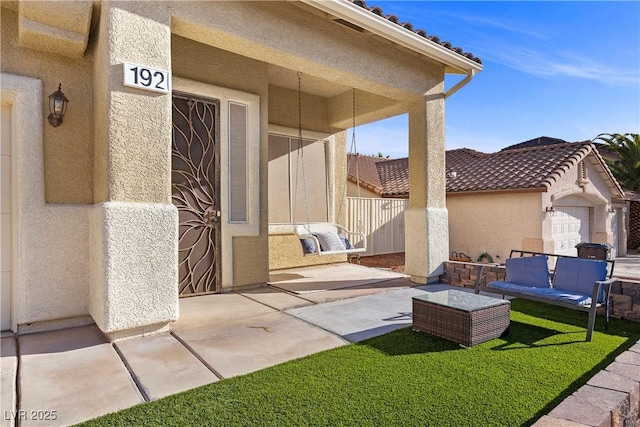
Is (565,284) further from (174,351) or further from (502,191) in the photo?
(502,191)

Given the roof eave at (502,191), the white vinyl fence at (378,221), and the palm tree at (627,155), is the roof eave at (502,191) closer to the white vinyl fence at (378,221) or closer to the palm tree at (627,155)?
the white vinyl fence at (378,221)

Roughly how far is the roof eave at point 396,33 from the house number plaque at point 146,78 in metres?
2.47

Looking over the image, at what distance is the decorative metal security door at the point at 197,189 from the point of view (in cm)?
682

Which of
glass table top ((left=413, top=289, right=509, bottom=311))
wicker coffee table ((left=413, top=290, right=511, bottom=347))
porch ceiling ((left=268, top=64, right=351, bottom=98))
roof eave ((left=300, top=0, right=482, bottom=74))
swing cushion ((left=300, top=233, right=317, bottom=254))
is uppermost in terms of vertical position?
porch ceiling ((left=268, top=64, right=351, bottom=98))

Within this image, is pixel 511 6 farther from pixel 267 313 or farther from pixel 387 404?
pixel 387 404

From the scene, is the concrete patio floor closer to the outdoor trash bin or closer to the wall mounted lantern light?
the wall mounted lantern light

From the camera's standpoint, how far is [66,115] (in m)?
5.00

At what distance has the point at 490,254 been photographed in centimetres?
1444

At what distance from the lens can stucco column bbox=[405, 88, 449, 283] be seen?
26.5 feet

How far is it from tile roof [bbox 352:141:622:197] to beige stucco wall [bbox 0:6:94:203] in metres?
13.2

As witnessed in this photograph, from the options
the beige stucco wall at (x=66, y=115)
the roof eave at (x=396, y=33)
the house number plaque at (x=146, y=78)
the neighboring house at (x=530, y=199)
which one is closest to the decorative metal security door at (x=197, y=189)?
the beige stucco wall at (x=66, y=115)

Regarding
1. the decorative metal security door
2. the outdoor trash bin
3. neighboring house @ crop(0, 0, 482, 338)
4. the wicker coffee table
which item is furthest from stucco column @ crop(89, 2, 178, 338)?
the outdoor trash bin

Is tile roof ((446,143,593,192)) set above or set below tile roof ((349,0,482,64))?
below

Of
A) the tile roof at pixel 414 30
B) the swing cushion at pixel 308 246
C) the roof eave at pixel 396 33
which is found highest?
the tile roof at pixel 414 30
